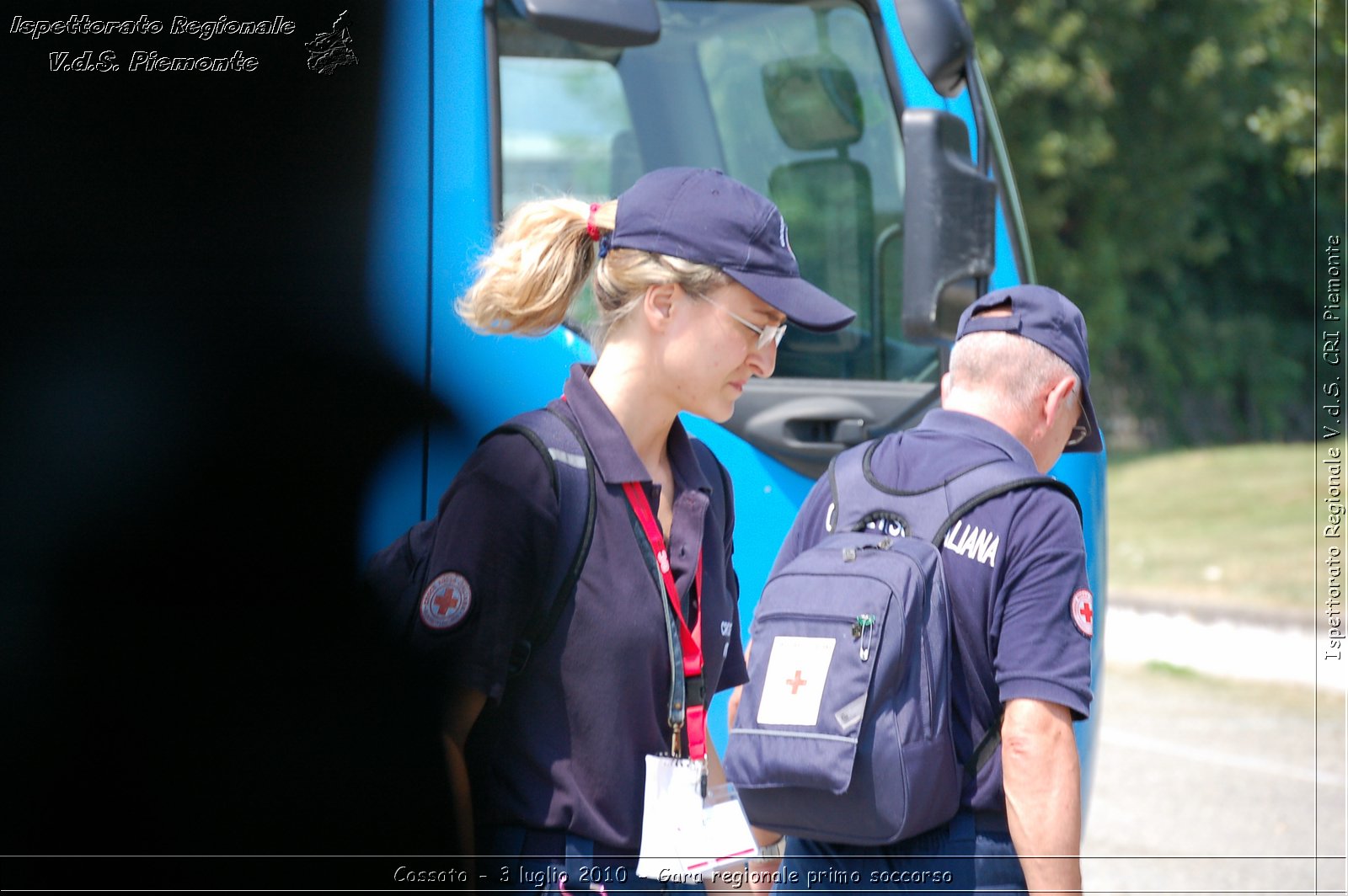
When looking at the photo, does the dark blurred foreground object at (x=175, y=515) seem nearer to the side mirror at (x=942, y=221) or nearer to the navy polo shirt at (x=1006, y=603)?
the navy polo shirt at (x=1006, y=603)

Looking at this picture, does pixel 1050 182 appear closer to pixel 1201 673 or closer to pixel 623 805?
pixel 1201 673

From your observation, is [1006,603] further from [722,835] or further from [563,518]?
[563,518]

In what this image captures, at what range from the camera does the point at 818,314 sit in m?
1.98

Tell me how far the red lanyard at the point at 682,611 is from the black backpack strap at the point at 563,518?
0.22 feet

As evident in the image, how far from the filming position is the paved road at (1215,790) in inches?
204

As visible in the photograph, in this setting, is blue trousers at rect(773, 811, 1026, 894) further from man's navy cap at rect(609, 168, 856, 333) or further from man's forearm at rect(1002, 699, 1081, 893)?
man's navy cap at rect(609, 168, 856, 333)

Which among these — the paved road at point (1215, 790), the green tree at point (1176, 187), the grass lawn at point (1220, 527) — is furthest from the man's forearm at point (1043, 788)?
the green tree at point (1176, 187)

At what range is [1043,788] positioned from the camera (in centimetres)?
214

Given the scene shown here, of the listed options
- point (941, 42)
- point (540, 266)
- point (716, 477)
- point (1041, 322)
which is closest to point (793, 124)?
point (941, 42)

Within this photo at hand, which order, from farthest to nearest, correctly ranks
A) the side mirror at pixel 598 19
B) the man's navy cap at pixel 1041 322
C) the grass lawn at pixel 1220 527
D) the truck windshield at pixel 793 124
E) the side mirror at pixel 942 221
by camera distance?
1. the grass lawn at pixel 1220 527
2. the truck windshield at pixel 793 124
3. the side mirror at pixel 942 221
4. the side mirror at pixel 598 19
5. the man's navy cap at pixel 1041 322

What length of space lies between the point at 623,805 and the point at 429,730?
271 millimetres

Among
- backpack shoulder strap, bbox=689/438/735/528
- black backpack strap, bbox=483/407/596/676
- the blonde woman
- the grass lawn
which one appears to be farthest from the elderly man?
the grass lawn

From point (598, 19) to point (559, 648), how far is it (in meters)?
1.47

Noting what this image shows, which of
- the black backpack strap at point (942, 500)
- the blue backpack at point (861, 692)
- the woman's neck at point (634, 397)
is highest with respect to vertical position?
the woman's neck at point (634, 397)
